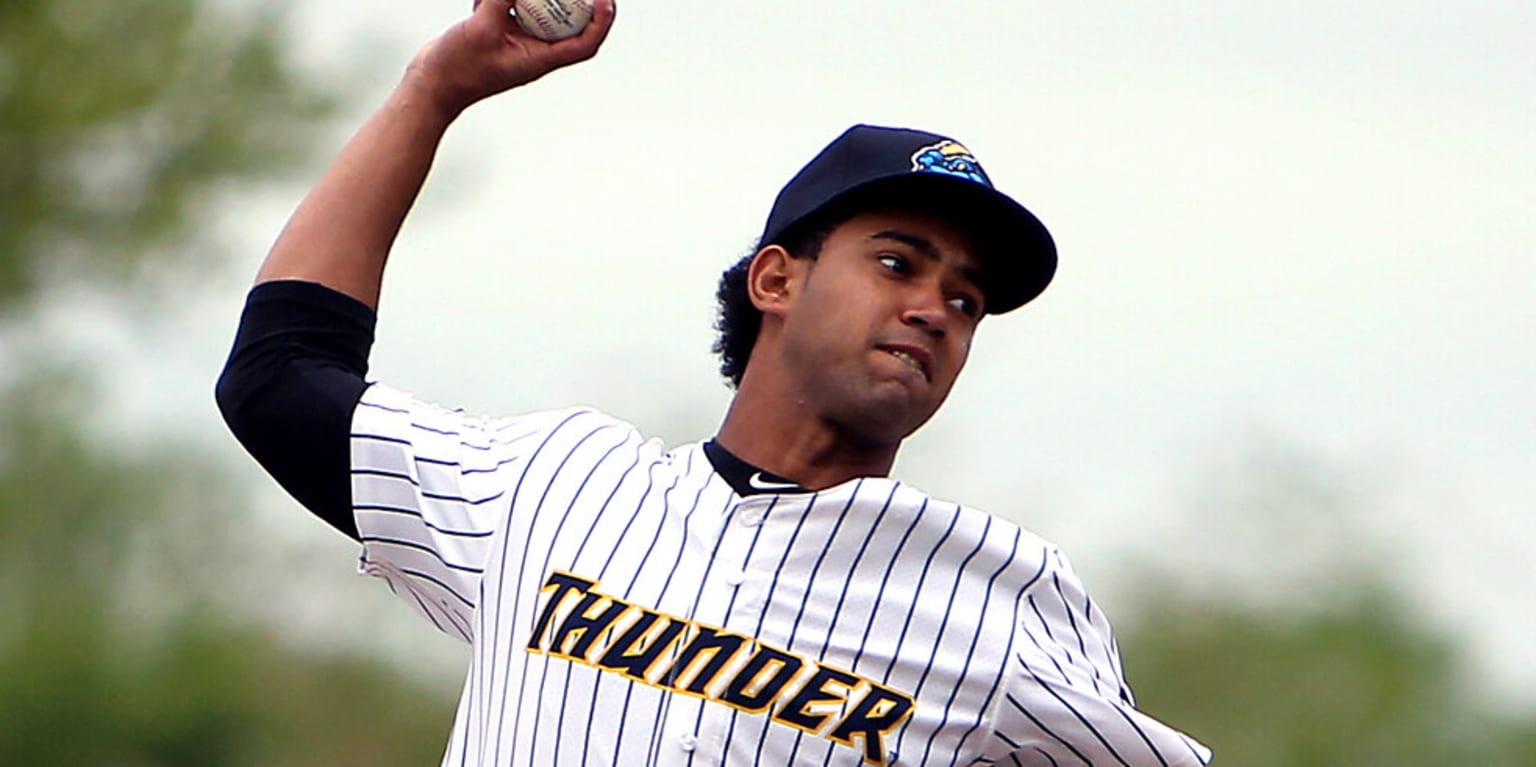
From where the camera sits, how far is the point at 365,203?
3.29 meters

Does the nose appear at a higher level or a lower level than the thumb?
lower

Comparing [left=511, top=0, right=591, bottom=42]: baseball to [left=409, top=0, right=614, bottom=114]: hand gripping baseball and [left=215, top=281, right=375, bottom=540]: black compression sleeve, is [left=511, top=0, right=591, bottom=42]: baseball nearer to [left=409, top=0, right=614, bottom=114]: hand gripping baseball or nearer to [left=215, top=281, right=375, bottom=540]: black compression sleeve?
[left=409, top=0, right=614, bottom=114]: hand gripping baseball

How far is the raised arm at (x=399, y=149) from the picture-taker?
326cm

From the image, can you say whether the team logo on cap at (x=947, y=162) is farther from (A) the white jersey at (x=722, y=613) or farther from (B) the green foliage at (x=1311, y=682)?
(B) the green foliage at (x=1311, y=682)

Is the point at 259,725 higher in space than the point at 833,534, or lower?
higher

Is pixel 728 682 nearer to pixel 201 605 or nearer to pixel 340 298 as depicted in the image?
pixel 340 298

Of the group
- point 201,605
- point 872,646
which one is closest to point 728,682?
point 872,646

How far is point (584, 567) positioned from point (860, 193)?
2.13 feet

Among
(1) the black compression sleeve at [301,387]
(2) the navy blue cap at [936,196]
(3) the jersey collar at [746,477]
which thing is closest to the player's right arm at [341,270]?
(1) the black compression sleeve at [301,387]

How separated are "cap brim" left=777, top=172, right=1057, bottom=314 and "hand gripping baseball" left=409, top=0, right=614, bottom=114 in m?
0.41

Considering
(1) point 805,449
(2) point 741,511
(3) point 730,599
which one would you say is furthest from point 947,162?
(3) point 730,599

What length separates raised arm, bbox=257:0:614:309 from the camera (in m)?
3.26

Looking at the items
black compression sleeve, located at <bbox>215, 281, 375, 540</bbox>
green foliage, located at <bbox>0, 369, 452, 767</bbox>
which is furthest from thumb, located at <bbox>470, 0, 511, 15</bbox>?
green foliage, located at <bbox>0, 369, 452, 767</bbox>

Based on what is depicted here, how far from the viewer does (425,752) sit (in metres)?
16.5
